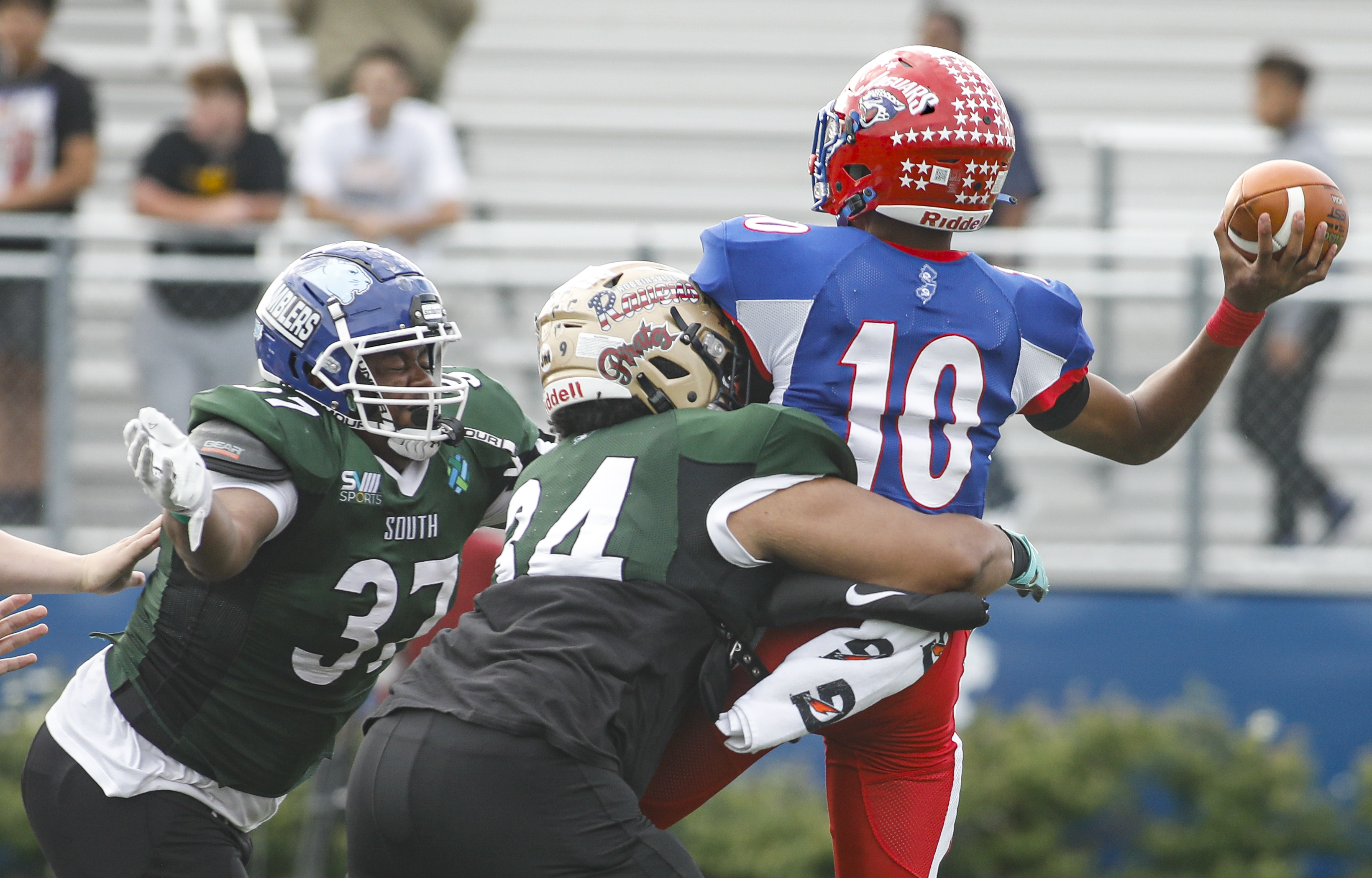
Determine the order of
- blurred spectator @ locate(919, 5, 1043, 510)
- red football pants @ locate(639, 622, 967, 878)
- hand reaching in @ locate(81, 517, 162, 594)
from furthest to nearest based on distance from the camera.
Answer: blurred spectator @ locate(919, 5, 1043, 510)
hand reaching in @ locate(81, 517, 162, 594)
red football pants @ locate(639, 622, 967, 878)

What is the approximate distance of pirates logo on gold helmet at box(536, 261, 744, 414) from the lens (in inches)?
111

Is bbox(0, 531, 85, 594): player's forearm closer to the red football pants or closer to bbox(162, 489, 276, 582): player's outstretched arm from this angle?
bbox(162, 489, 276, 582): player's outstretched arm

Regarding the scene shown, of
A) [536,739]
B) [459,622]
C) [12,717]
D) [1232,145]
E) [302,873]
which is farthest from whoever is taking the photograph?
[1232,145]

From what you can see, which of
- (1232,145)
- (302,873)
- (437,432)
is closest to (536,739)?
(437,432)

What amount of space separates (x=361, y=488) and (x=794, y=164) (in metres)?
6.15

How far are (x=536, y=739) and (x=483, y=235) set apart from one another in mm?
4117

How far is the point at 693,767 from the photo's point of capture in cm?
293

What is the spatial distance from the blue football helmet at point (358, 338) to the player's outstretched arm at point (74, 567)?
0.41 meters

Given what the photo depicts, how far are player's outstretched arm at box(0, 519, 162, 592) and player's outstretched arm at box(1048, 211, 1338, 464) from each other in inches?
71.9

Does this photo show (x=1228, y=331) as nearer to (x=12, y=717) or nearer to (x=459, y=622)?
(x=459, y=622)

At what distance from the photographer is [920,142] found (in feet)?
9.37

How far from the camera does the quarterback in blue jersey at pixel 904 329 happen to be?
9.35 feet

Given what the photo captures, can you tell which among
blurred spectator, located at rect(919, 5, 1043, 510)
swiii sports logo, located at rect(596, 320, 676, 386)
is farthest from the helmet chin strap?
blurred spectator, located at rect(919, 5, 1043, 510)

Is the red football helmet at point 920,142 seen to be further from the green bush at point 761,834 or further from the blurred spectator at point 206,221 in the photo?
the blurred spectator at point 206,221
